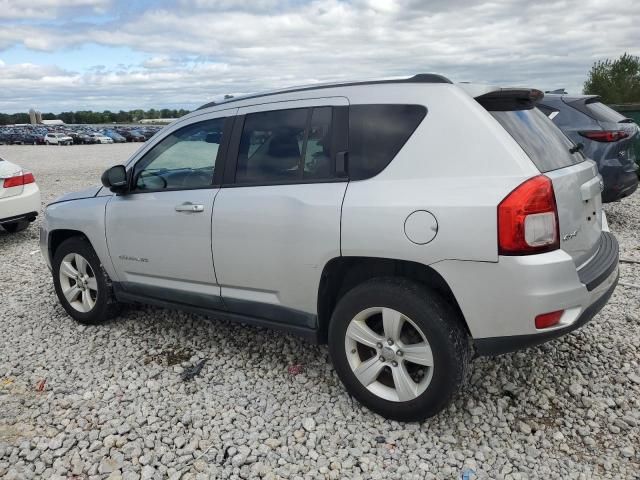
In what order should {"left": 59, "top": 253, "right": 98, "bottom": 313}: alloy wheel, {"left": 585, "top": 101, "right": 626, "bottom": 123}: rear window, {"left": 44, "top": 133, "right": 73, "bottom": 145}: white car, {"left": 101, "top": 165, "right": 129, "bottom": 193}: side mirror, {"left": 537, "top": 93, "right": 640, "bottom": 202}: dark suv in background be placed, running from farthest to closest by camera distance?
{"left": 44, "top": 133, "right": 73, "bottom": 145}: white car, {"left": 585, "top": 101, "right": 626, "bottom": 123}: rear window, {"left": 537, "top": 93, "right": 640, "bottom": 202}: dark suv in background, {"left": 59, "top": 253, "right": 98, "bottom": 313}: alloy wheel, {"left": 101, "top": 165, "right": 129, "bottom": 193}: side mirror

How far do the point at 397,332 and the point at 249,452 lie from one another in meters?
1.01

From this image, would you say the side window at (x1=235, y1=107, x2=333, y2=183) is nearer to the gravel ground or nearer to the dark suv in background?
the gravel ground

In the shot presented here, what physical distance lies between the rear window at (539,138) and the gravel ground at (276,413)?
4.62 ft

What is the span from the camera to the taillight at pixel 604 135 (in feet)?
22.5

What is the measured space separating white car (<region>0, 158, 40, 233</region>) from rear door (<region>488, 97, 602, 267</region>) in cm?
695

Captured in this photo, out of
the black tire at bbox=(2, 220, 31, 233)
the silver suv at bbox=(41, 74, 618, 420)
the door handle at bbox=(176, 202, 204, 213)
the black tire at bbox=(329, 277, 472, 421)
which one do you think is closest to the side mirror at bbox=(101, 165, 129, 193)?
the silver suv at bbox=(41, 74, 618, 420)

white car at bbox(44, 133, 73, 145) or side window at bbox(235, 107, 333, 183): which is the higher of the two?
side window at bbox(235, 107, 333, 183)

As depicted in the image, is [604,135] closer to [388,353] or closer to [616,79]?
[388,353]

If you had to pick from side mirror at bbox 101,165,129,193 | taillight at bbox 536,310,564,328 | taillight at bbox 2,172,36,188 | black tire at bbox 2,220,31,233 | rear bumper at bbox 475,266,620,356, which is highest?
side mirror at bbox 101,165,129,193

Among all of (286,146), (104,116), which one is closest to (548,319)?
(286,146)

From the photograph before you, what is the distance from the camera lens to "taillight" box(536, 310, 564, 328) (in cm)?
260

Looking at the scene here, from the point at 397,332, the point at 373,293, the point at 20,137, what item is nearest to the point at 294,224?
the point at 373,293

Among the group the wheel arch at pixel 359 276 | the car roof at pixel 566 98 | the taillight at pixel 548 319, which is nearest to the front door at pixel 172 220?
the wheel arch at pixel 359 276

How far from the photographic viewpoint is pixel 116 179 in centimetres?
402
